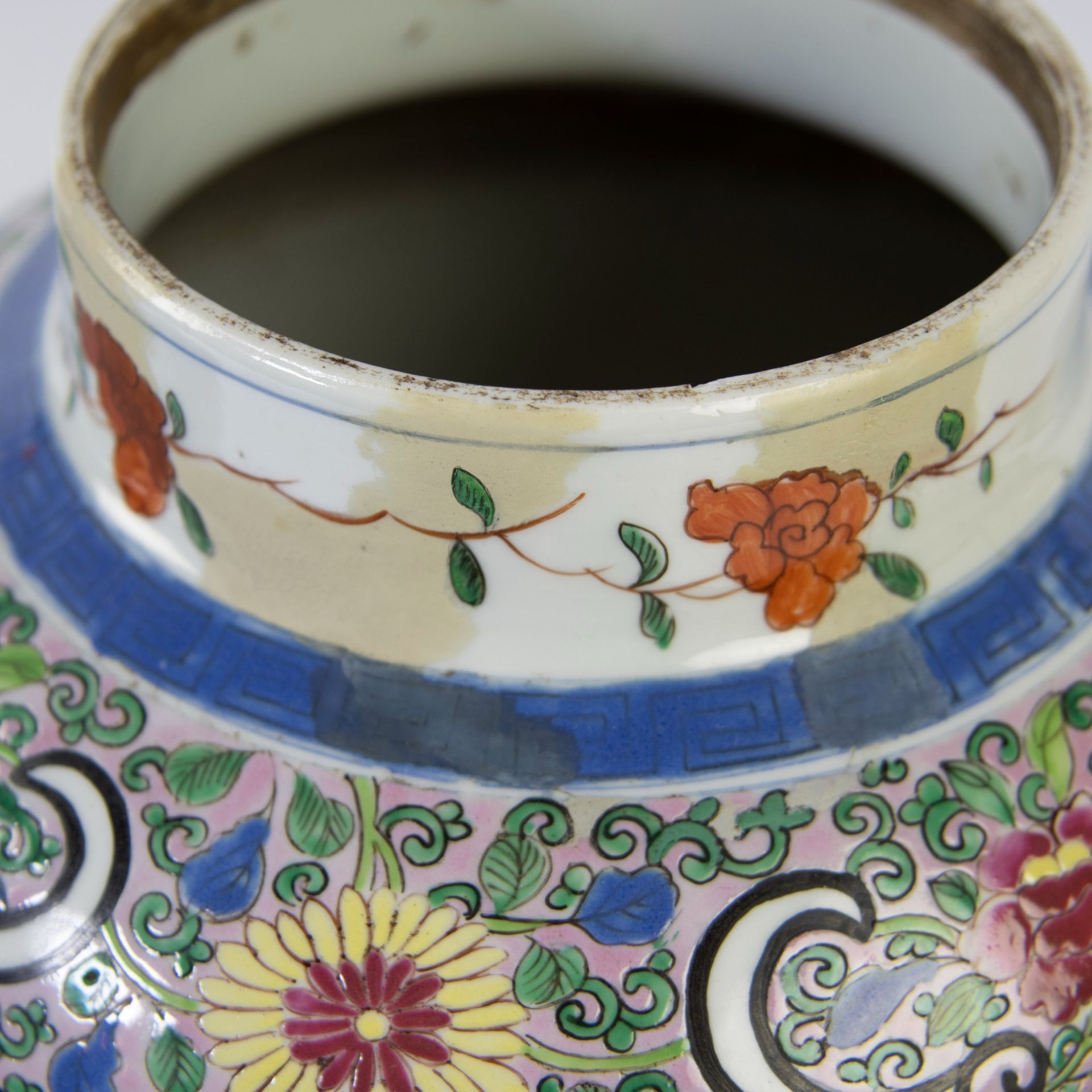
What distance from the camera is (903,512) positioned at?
0.71 metres

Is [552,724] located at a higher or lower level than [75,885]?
higher

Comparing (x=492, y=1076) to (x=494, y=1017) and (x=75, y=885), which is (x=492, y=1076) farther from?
(x=75, y=885)

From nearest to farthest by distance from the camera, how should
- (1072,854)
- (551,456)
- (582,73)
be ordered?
(551,456)
(1072,854)
(582,73)

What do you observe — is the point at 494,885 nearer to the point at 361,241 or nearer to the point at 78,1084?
the point at 78,1084

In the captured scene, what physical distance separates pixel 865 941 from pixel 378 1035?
21 cm

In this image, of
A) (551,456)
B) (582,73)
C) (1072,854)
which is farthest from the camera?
(582,73)

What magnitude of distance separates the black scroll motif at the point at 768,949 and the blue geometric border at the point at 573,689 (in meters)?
0.06

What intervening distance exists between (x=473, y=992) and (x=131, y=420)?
30 cm

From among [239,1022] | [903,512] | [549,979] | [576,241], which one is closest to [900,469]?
[903,512]

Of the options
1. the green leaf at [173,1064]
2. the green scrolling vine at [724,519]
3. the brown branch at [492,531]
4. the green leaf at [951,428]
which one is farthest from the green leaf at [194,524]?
the green leaf at [951,428]

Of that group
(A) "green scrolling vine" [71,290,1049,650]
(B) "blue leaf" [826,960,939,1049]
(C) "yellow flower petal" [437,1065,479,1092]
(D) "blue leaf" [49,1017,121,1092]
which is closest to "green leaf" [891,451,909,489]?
(A) "green scrolling vine" [71,290,1049,650]

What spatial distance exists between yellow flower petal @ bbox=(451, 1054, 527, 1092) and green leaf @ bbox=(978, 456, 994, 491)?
0.33m

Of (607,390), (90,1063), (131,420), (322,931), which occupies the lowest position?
(90,1063)

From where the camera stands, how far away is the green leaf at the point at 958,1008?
2.31ft
